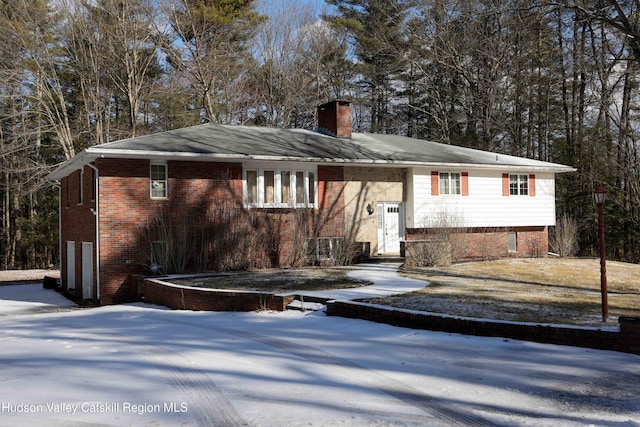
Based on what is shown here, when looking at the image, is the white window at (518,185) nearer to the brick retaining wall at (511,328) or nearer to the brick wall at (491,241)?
the brick wall at (491,241)

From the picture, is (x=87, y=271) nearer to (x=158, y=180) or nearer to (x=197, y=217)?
(x=158, y=180)

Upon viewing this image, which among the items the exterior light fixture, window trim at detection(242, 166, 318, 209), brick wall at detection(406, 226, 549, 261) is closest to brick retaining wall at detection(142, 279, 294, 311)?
window trim at detection(242, 166, 318, 209)

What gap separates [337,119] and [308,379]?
1928 cm

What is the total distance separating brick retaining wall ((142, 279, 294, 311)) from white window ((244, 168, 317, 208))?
5.62 meters

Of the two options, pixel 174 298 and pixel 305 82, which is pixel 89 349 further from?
pixel 305 82

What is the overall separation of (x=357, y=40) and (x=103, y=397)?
36.6 meters

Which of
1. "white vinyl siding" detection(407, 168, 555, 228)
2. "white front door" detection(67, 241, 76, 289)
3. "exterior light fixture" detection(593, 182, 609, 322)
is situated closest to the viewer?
"exterior light fixture" detection(593, 182, 609, 322)

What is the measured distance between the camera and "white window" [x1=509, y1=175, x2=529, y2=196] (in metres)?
25.1

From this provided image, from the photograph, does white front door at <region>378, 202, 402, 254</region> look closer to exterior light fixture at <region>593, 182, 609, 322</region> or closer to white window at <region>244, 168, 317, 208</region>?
white window at <region>244, 168, 317, 208</region>

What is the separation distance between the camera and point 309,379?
22.3ft

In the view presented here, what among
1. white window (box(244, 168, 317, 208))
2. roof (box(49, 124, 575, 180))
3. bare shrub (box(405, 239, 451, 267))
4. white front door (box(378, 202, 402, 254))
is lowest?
bare shrub (box(405, 239, 451, 267))

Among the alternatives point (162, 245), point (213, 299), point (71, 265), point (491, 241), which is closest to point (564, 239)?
point (491, 241)

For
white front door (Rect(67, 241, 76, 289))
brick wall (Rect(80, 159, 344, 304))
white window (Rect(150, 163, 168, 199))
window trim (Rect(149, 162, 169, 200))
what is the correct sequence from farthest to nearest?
white front door (Rect(67, 241, 76, 289)), white window (Rect(150, 163, 168, 199)), window trim (Rect(149, 162, 169, 200)), brick wall (Rect(80, 159, 344, 304))

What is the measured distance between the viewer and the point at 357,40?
130 feet
